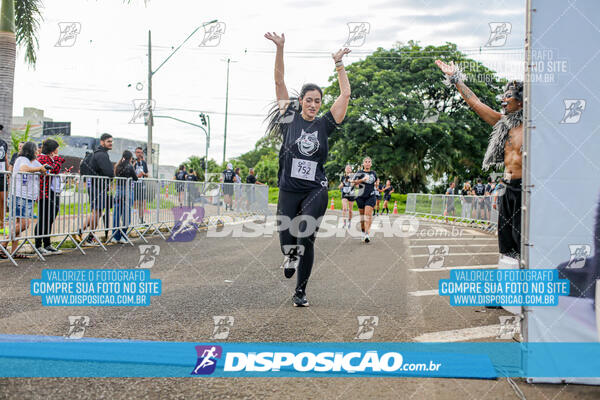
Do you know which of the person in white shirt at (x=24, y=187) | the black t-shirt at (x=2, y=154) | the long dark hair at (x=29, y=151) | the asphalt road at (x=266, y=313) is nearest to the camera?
the asphalt road at (x=266, y=313)

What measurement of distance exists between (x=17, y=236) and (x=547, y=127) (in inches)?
292

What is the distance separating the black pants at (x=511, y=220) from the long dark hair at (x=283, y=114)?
80.5 inches

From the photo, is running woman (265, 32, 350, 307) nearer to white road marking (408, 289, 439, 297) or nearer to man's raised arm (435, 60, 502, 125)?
man's raised arm (435, 60, 502, 125)

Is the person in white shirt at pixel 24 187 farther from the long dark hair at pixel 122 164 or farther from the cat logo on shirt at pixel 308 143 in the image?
the cat logo on shirt at pixel 308 143

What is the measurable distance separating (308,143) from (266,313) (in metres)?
1.64

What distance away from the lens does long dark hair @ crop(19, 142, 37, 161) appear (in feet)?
25.6

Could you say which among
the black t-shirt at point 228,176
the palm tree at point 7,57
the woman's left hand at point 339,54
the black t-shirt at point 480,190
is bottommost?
the black t-shirt at point 480,190

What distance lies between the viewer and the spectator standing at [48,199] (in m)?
7.91

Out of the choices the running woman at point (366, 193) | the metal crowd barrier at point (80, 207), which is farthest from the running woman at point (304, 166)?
the running woman at point (366, 193)

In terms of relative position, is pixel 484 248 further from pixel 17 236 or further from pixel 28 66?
pixel 28 66

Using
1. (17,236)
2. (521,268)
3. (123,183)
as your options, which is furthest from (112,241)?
(521,268)

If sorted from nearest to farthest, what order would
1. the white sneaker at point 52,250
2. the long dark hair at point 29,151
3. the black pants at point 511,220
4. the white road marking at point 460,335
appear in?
the white road marking at point 460,335
the black pants at point 511,220
the long dark hair at point 29,151
the white sneaker at point 52,250

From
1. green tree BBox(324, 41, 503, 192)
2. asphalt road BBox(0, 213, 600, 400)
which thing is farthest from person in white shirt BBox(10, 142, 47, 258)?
green tree BBox(324, 41, 503, 192)

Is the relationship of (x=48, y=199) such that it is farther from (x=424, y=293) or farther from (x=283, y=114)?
(x=424, y=293)
